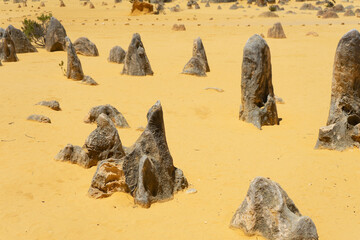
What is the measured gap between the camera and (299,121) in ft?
36.6

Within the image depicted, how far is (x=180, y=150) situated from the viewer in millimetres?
9023

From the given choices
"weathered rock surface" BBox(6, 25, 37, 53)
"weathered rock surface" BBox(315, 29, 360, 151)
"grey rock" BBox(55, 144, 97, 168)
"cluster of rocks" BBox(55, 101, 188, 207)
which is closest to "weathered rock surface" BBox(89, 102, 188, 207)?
"cluster of rocks" BBox(55, 101, 188, 207)

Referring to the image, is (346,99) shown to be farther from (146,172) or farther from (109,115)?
(109,115)

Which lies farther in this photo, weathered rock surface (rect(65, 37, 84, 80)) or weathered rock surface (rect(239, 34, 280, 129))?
weathered rock surface (rect(65, 37, 84, 80))

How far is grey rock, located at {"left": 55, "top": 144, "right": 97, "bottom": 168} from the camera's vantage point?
7859mm

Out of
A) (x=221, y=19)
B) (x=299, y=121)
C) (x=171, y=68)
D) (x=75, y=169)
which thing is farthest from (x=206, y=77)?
(x=221, y=19)

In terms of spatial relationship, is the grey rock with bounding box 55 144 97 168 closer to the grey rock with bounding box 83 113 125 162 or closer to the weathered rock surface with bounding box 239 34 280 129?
the grey rock with bounding box 83 113 125 162

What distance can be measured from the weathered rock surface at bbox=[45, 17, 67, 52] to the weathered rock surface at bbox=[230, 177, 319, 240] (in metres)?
17.1

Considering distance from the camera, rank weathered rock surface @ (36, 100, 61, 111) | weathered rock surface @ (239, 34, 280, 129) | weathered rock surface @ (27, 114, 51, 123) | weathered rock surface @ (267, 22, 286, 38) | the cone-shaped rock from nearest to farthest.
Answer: weathered rock surface @ (27, 114, 51, 123)
weathered rock surface @ (239, 34, 280, 129)
weathered rock surface @ (36, 100, 61, 111)
the cone-shaped rock
weathered rock surface @ (267, 22, 286, 38)

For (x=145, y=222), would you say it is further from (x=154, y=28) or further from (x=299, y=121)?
(x=154, y=28)

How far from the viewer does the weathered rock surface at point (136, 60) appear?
15688mm

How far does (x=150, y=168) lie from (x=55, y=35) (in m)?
15.8

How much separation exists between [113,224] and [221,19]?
29991mm

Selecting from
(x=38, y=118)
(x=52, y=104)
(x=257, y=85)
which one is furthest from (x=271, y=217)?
(x=52, y=104)
